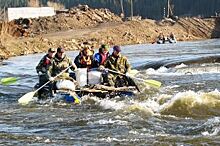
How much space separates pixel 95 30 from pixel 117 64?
50.4 m

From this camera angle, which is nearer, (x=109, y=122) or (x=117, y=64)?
(x=109, y=122)

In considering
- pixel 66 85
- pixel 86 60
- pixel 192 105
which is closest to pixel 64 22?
pixel 86 60

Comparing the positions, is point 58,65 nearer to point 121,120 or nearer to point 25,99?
point 25,99

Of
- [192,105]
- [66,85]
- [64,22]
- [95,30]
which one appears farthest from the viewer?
[64,22]

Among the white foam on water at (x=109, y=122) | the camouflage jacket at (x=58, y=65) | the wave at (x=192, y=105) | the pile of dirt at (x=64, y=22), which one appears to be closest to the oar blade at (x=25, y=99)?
the camouflage jacket at (x=58, y=65)

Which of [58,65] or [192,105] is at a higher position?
[58,65]

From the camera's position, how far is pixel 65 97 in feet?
51.9

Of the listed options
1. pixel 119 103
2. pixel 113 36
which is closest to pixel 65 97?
pixel 119 103

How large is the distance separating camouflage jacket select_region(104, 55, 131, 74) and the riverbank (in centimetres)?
3550

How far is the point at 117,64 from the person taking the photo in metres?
16.9

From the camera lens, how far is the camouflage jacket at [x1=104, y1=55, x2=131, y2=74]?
16.9 m

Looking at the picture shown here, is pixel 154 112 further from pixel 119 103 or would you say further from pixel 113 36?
pixel 113 36

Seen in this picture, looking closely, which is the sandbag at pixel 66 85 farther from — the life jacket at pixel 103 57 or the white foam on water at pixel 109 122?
the white foam on water at pixel 109 122


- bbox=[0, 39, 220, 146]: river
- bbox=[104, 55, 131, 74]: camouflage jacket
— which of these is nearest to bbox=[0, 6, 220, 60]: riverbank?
bbox=[104, 55, 131, 74]: camouflage jacket
